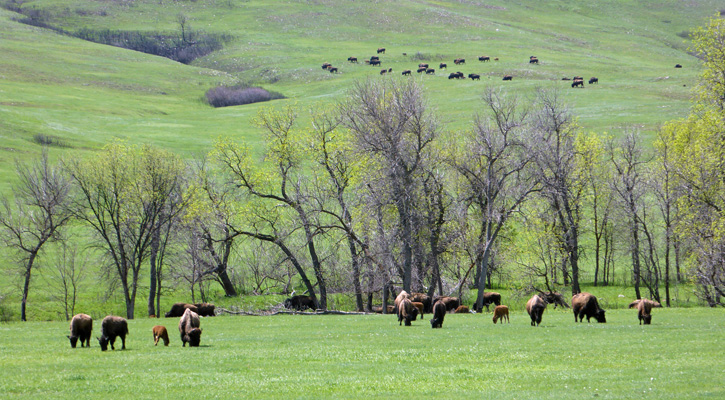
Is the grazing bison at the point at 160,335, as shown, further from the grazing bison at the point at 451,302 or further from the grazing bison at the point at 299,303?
the grazing bison at the point at 299,303

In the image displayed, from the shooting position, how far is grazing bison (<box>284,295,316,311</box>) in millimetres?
→ 48719

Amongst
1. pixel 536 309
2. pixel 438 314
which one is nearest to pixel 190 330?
pixel 438 314

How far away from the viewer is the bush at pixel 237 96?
132750 millimetres

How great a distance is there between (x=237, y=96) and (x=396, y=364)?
122711 mm

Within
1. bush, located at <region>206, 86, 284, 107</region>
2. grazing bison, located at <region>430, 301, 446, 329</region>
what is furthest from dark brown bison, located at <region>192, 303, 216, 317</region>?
bush, located at <region>206, 86, 284, 107</region>

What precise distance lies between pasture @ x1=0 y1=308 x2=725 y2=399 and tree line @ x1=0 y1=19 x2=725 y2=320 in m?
13.2

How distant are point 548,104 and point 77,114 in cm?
8446

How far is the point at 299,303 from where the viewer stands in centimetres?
4931

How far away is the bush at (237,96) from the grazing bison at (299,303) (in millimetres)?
87119

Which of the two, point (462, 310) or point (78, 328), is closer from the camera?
point (78, 328)

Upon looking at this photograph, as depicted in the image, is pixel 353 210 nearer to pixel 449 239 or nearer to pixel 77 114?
pixel 449 239

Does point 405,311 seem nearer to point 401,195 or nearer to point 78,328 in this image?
point 401,195

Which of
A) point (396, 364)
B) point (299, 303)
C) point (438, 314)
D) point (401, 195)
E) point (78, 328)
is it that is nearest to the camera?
point (396, 364)

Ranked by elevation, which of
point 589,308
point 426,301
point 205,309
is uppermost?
point 589,308
